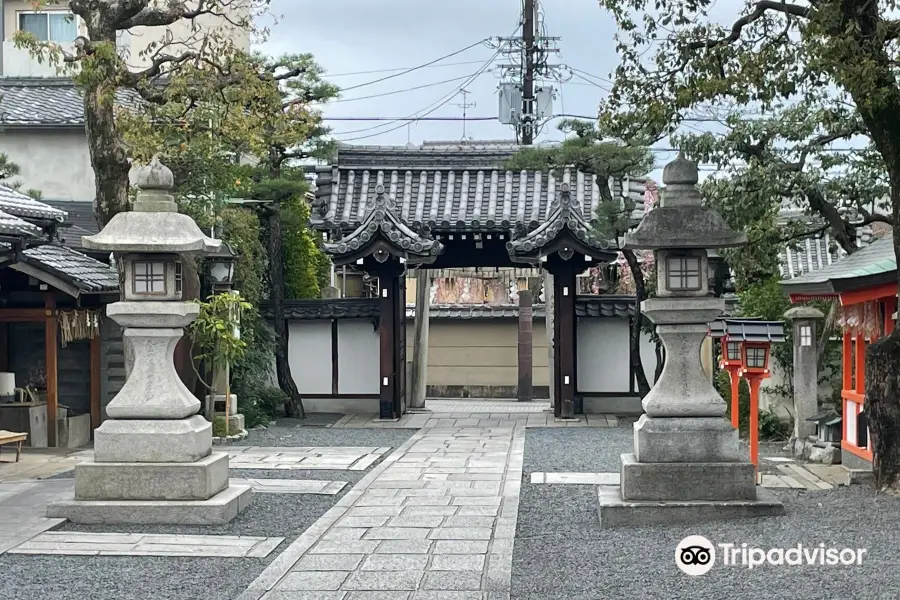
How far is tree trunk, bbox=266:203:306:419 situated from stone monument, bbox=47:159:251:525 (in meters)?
9.73

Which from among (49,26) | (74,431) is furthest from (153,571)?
(49,26)

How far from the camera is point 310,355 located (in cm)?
2044

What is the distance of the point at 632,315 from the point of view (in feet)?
64.4

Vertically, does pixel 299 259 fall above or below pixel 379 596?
above

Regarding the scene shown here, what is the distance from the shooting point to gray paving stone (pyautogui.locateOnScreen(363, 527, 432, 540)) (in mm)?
8398

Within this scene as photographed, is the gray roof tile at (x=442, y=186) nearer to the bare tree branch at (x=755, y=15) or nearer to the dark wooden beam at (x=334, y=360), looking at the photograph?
the dark wooden beam at (x=334, y=360)

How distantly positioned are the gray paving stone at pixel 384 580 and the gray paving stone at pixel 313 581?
0.26ft

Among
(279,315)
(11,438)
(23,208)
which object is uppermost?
(23,208)

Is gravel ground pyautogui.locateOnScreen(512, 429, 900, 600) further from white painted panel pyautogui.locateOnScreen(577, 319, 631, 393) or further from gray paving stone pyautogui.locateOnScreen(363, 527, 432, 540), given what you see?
white painted panel pyautogui.locateOnScreen(577, 319, 631, 393)

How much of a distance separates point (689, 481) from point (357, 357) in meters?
12.2

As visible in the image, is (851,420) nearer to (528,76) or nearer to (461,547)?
(461,547)

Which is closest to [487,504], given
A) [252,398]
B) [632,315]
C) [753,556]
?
[753,556]

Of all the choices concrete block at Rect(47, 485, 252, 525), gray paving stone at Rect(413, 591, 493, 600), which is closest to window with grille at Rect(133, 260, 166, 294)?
concrete block at Rect(47, 485, 252, 525)

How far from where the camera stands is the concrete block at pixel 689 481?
28.5 ft
